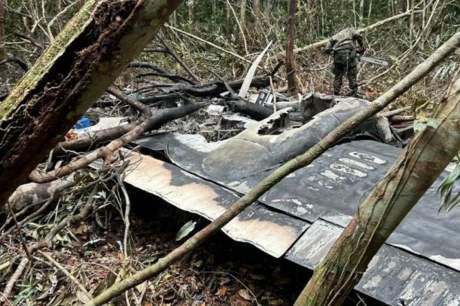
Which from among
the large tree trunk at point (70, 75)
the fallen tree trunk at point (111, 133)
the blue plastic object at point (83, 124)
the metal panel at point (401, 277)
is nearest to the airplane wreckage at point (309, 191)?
the metal panel at point (401, 277)

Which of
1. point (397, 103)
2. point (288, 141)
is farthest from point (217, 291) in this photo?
point (397, 103)

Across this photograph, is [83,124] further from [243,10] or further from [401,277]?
[243,10]

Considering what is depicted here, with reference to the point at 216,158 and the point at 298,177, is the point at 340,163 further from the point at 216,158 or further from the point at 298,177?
the point at 216,158

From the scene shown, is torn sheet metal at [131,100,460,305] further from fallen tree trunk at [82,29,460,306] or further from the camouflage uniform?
the camouflage uniform

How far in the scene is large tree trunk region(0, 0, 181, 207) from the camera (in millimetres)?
957

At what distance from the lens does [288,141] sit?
3.54 metres

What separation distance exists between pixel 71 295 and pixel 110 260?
0.50m

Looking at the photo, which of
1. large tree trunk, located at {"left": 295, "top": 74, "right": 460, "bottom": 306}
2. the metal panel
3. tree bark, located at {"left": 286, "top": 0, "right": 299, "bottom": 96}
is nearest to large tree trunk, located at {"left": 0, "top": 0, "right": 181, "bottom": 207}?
large tree trunk, located at {"left": 295, "top": 74, "right": 460, "bottom": 306}

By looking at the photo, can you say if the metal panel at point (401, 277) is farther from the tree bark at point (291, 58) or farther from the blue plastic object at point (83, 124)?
the tree bark at point (291, 58)

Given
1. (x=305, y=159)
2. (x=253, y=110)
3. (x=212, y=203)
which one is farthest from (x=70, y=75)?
(x=253, y=110)

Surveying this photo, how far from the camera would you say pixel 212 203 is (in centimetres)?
310

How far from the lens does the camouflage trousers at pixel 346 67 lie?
17.6ft

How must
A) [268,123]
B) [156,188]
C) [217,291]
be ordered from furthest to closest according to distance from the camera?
1. [268,123]
2. [156,188]
3. [217,291]

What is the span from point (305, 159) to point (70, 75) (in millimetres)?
684
